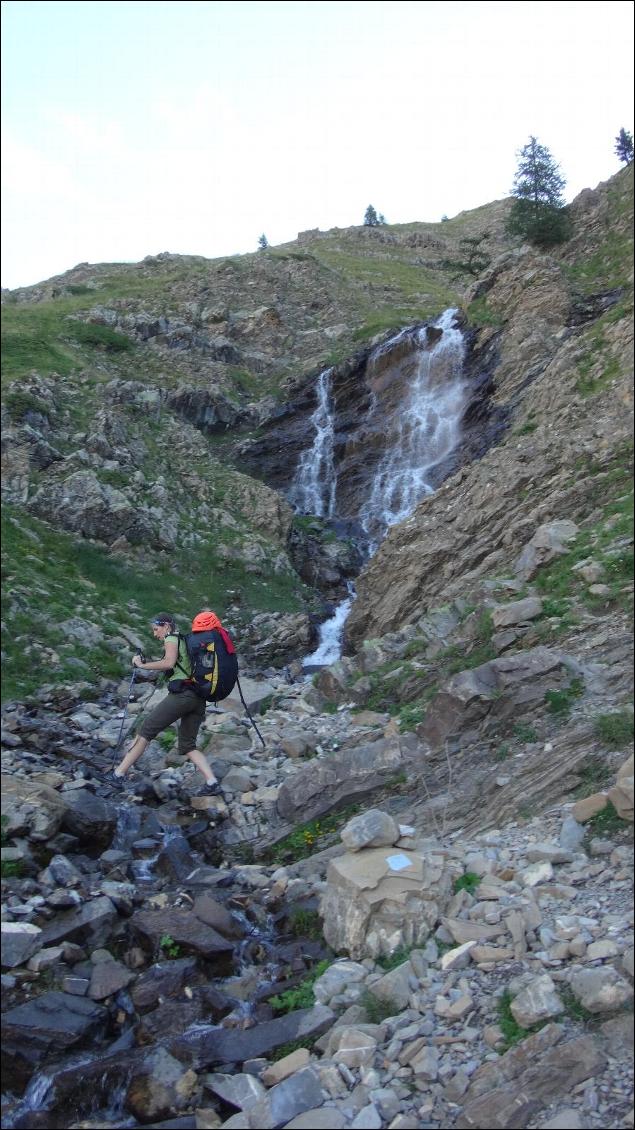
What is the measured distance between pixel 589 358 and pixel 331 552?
10.9 meters

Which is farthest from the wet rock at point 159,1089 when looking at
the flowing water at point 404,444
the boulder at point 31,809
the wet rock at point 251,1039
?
the flowing water at point 404,444

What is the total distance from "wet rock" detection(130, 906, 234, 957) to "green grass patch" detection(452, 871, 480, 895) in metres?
2.25

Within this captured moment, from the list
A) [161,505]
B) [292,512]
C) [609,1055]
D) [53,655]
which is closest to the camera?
[609,1055]

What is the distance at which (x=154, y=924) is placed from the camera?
729 centimetres

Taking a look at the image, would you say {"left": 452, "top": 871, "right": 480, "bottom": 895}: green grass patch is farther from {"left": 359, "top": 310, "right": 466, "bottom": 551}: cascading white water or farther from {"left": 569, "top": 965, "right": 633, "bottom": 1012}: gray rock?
{"left": 359, "top": 310, "right": 466, "bottom": 551}: cascading white water

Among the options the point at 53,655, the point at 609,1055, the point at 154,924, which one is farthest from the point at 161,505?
the point at 609,1055

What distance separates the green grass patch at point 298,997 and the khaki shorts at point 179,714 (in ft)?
13.7

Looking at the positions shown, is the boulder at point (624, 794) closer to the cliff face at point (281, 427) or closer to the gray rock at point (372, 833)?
the gray rock at point (372, 833)

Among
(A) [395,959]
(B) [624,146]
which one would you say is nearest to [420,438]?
(A) [395,959]

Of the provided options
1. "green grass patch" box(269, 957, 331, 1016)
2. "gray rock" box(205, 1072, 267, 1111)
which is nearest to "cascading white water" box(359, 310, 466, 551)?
"green grass patch" box(269, 957, 331, 1016)

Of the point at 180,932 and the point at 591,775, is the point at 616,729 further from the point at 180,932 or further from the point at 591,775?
the point at 180,932

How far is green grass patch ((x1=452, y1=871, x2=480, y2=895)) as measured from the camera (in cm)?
658

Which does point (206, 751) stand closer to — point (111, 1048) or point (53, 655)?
point (53, 655)

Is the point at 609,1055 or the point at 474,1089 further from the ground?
the point at 609,1055
